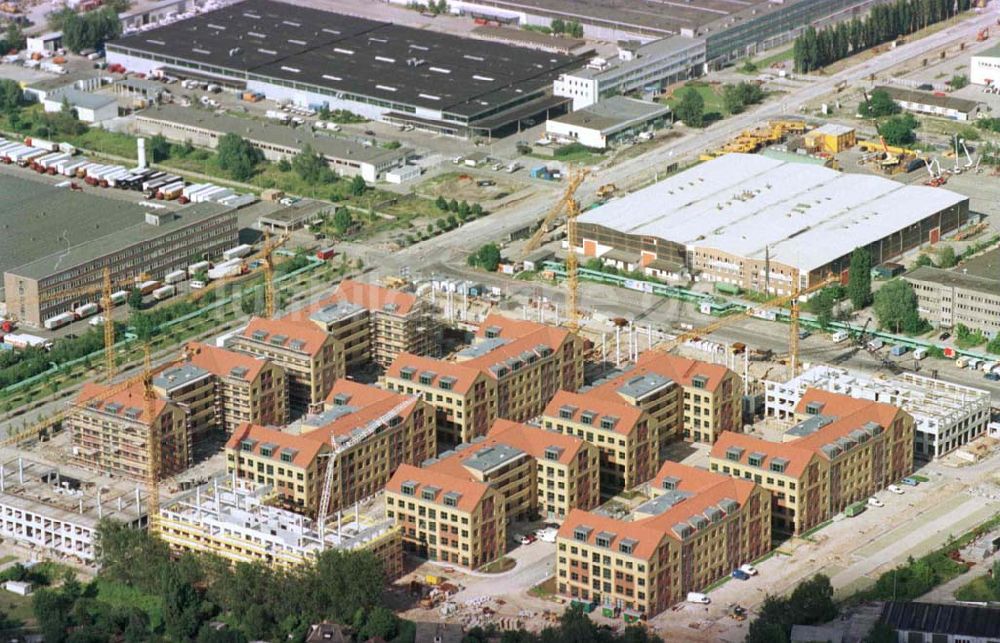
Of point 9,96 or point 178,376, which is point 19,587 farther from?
point 9,96

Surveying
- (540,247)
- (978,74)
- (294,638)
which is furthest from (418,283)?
(978,74)

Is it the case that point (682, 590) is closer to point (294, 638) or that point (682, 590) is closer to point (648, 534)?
point (648, 534)

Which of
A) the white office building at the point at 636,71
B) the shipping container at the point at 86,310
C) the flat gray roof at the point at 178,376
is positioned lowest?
the shipping container at the point at 86,310

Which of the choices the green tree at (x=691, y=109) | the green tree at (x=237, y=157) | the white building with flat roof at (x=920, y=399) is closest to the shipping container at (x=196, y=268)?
the green tree at (x=237, y=157)

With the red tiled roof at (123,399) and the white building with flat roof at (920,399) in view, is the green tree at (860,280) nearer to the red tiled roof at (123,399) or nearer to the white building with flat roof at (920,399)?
the white building with flat roof at (920,399)

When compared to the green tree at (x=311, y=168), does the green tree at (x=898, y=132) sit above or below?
above

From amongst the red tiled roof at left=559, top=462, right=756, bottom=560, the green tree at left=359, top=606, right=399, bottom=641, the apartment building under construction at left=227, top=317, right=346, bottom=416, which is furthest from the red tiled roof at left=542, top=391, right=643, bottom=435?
the green tree at left=359, top=606, right=399, bottom=641
